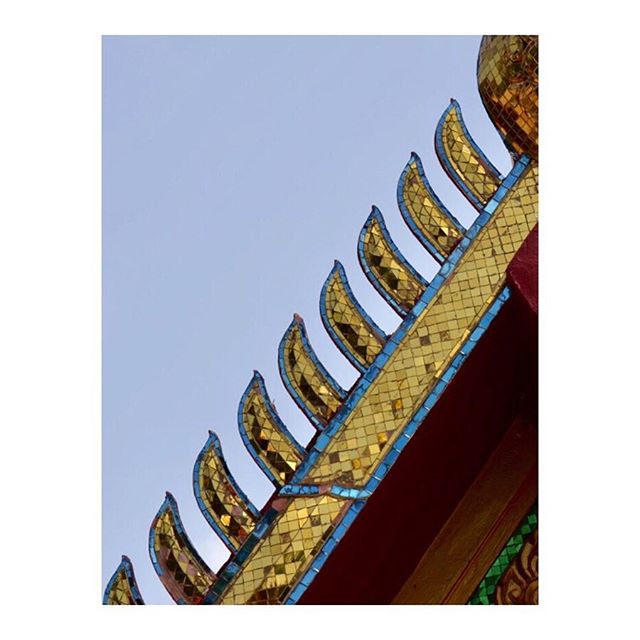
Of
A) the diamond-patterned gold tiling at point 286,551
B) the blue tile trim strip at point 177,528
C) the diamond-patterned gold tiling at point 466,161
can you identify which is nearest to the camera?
the diamond-patterned gold tiling at point 286,551

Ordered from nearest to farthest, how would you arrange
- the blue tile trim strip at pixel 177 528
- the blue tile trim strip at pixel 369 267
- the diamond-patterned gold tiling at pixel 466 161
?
the blue tile trim strip at pixel 177 528 < the blue tile trim strip at pixel 369 267 < the diamond-patterned gold tiling at pixel 466 161

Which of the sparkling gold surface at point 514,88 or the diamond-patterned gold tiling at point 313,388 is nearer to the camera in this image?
the diamond-patterned gold tiling at point 313,388

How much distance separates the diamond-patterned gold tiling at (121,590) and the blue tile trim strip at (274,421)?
1.26ft

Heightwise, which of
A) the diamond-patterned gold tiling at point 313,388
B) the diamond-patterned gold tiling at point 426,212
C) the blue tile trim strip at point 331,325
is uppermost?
the diamond-patterned gold tiling at point 426,212

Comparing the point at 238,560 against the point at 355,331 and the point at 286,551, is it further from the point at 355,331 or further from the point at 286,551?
the point at 355,331

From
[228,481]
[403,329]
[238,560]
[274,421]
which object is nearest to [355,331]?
[403,329]

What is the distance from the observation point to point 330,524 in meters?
2.47

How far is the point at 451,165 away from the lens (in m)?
2.80

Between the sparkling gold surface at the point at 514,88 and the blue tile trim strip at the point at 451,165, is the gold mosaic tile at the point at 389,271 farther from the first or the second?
the sparkling gold surface at the point at 514,88

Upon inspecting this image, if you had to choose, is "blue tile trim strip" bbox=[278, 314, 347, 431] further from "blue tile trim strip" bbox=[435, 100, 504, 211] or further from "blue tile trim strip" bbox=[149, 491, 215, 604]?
"blue tile trim strip" bbox=[435, 100, 504, 211]

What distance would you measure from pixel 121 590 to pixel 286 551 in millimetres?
399

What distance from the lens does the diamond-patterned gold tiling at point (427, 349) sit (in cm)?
254

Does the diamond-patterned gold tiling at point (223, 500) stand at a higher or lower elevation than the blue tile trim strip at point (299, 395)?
lower

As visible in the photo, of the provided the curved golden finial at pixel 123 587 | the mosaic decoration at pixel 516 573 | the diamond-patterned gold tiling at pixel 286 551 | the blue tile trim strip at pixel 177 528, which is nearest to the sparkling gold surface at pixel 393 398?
the diamond-patterned gold tiling at pixel 286 551
